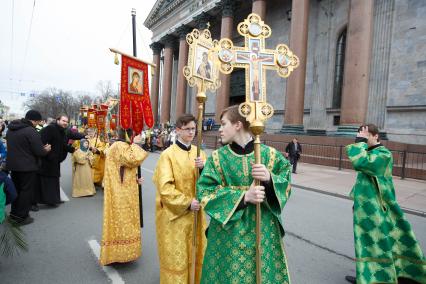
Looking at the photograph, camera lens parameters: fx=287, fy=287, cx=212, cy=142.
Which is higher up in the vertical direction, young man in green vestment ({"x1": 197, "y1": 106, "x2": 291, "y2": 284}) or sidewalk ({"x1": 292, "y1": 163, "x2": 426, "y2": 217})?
young man in green vestment ({"x1": 197, "y1": 106, "x2": 291, "y2": 284})

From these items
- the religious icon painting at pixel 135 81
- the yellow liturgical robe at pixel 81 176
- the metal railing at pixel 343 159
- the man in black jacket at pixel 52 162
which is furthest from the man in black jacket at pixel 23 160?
the metal railing at pixel 343 159

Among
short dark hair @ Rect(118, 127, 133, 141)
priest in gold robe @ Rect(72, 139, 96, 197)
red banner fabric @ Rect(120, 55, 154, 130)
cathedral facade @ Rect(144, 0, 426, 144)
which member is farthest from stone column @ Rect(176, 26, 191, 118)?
short dark hair @ Rect(118, 127, 133, 141)

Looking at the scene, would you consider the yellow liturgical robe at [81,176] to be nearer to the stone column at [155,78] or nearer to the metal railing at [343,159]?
the metal railing at [343,159]

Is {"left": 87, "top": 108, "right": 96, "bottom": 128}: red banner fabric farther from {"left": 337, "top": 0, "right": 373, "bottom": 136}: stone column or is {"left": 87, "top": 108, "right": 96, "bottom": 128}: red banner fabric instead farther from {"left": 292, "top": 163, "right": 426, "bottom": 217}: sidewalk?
{"left": 337, "top": 0, "right": 373, "bottom": 136}: stone column

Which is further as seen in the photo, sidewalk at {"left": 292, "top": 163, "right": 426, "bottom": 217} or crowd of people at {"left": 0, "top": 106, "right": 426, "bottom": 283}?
sidewalk at {"left": 292, "top": 163, "right": 426, "bottom": 217}

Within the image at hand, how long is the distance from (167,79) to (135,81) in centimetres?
2881

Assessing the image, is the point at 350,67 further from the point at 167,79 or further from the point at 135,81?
the point at 167,79

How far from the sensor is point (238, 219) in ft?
6.46

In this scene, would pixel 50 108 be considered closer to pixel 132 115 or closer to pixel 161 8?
pixel 161 8

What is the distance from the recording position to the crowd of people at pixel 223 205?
1.99 metres

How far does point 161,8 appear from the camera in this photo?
3412 centimetres

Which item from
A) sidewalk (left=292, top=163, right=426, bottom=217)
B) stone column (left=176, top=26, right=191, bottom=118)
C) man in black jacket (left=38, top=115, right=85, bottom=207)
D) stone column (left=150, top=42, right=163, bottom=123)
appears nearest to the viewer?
man in black jacket (left=38, top=115, right=85, bottom=207)

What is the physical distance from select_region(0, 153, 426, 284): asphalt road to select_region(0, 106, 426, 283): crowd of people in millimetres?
265

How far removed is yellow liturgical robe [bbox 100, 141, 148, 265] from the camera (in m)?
3.59
